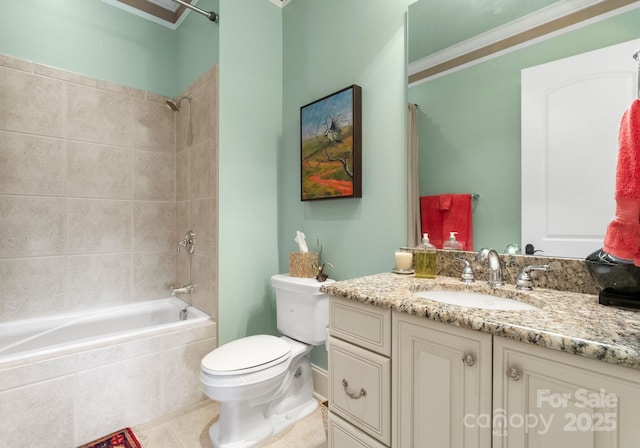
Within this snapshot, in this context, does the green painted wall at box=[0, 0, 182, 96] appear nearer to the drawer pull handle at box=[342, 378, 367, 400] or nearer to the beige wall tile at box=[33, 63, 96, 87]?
the beige wall tile at box=[33, 63, 96, 87]

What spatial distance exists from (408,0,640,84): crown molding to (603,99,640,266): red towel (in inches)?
21.7

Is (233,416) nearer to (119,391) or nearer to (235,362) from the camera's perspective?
(235,362)

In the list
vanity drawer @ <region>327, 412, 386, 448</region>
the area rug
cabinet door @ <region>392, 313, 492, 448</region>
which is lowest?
the area rug

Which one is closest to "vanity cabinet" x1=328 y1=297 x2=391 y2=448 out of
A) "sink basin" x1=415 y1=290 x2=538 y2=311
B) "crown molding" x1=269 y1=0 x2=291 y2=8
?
"sink basin" x1=415 y1=290 x2=538 y2=311

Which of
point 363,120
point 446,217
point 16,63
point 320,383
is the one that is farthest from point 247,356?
point 16,63

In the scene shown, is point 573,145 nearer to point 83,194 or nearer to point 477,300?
point 477,300

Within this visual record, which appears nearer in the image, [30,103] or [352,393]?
[352,393]

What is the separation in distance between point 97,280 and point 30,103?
4.05ft

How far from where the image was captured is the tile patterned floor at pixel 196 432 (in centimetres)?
155

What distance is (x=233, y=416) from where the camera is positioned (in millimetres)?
1489

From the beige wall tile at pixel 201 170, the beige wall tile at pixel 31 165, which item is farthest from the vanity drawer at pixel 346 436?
the beige wall tile at pixel 31 165

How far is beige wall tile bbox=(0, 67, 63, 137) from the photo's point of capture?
1.84 metres

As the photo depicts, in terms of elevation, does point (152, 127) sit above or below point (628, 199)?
above

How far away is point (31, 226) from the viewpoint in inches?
75.2
